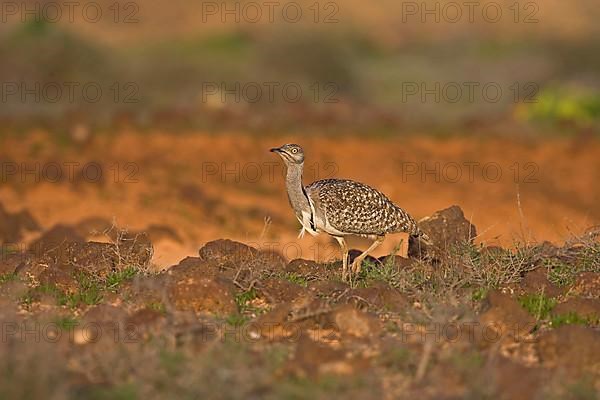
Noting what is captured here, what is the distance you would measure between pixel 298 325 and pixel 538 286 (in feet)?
6.60

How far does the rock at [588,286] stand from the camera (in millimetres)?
7172

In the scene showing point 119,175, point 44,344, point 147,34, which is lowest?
point 147,34

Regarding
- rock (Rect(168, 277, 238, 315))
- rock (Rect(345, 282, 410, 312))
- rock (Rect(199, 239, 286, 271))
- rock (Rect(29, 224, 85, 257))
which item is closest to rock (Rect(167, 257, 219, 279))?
rock (Rect(199, 239, 286, 271))

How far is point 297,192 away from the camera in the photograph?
8234 mm

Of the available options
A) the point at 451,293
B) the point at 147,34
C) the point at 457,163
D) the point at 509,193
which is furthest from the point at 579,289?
the point at 147,34

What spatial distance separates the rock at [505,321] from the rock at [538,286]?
2.68 ft

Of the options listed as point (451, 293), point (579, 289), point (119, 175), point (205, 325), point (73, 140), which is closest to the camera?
point (205, 325)

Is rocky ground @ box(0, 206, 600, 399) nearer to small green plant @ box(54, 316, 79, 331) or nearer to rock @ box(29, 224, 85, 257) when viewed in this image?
small green plant @ box(54, 316, 79, 331)

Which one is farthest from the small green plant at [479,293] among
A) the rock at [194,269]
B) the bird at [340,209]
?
the rock at [194,269]

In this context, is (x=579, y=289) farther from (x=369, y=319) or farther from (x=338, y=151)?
(x=338, y=151)

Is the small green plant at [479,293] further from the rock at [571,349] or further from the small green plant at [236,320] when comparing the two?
the small green plant at [236,320]

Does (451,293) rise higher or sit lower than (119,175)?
higher

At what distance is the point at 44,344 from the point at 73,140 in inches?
481

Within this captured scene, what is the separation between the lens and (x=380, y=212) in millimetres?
8398
